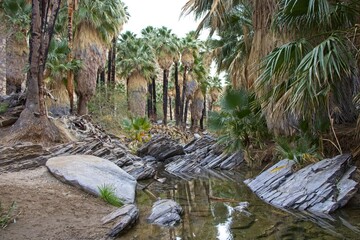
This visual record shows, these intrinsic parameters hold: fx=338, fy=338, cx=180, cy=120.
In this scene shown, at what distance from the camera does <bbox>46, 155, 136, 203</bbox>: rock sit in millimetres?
7074

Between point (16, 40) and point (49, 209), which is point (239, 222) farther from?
point (16, 40)

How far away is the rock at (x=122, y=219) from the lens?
17.0 ft

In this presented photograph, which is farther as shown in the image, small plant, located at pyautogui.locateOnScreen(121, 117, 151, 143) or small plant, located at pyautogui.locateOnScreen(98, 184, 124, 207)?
small plant, located at pyautogui.locateOnScreen(121, 117, 151, 143)

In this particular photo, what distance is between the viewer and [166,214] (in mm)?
6074

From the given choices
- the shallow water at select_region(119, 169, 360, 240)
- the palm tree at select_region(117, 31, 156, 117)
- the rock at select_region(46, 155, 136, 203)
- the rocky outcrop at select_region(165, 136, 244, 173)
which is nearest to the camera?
the shallow water at select_region(119, 169, 360, 240)

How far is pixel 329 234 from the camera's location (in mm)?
5031

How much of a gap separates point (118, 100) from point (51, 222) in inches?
767

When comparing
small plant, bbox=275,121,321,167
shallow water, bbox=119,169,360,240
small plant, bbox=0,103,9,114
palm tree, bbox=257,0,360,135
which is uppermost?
palm tree, bbox=257,0,360,135

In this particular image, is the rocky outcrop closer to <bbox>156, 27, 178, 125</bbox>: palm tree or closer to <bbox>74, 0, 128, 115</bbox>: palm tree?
<bbox>74, 0, 128, 115</bbox>: palm tree

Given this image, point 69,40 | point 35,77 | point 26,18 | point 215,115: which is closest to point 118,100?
point 69,40

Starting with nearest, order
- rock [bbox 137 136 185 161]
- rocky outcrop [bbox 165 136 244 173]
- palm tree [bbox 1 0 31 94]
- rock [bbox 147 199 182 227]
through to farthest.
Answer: rock [bbox 147 199 182 227] < rocky outcrop [bbox 165 136 244 173] < palm tree [bbox 1 0 31 94] < rock [bbox 137 136 185 161]

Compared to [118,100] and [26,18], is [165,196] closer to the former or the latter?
[26,18]

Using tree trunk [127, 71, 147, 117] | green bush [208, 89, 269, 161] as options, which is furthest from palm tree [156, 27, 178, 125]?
green bush [208, 89, 269, 161]

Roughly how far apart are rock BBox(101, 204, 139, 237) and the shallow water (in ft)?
0.38
